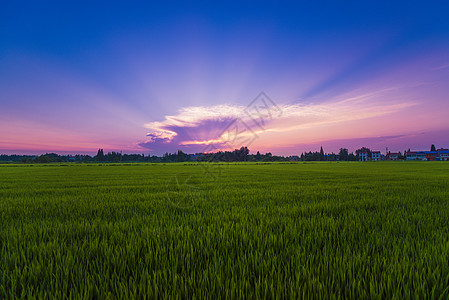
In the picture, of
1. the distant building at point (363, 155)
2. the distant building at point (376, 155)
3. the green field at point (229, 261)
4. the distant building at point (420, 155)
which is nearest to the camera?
the green field at point (229, 261)

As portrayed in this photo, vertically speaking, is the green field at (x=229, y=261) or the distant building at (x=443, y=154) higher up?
the distant building at (x=443, y=154)

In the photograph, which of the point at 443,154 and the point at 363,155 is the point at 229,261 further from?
the point at 443,154

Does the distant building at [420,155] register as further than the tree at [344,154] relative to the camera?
Yes

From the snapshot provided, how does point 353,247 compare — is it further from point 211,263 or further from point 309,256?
point 211,263

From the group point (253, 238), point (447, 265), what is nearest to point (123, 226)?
point (253, 238)

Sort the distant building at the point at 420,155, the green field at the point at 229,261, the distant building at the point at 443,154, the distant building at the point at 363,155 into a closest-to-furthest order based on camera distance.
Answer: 1. the green field at the point at 229,261
2. the distant building at the point at 443,154
3. the distant building at the point at 420,155
4. the distant building at the point at 363,155

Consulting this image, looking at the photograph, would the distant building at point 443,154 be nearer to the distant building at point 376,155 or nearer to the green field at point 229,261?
the distant building at point 376,155

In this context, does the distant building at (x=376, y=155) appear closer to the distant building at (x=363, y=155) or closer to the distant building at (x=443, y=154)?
the distant building at (x=363, y=155)

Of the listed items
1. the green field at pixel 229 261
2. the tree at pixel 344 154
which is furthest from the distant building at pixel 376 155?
the green field at pixel 229 261

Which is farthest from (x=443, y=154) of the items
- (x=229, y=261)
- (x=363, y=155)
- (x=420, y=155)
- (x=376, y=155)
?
(x=229, y=261)

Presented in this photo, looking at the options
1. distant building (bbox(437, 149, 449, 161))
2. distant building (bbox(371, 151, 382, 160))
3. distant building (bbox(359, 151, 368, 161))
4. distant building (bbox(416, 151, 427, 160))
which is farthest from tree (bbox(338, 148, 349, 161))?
distant building (bbox(437, 149, 449, 161))

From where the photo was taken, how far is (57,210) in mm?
4324

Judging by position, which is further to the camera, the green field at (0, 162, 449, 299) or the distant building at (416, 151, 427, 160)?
the distant building at (416, 151, 427, 160)

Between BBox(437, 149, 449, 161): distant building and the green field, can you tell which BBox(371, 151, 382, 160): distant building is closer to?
BBox(437, 149, 449, 161): distant building
